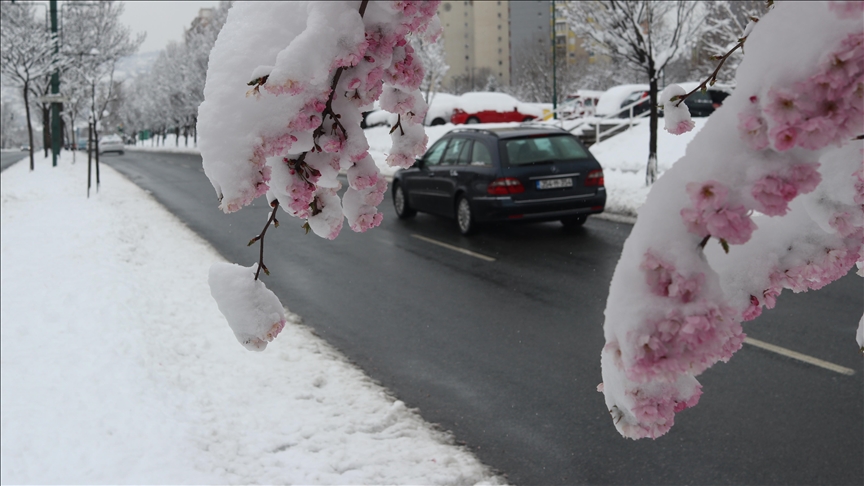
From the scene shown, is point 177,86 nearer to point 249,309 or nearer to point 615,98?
point 615,98

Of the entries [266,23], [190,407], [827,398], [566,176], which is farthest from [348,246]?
[266,23]

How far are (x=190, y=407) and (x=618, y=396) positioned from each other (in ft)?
14.4

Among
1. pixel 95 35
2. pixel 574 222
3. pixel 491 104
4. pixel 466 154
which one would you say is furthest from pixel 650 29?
pixel 95 35

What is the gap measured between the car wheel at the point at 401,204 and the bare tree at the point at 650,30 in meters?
5.50

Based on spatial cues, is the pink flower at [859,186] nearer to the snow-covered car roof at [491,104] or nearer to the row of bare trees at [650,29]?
the row of bare trees at [650,29]

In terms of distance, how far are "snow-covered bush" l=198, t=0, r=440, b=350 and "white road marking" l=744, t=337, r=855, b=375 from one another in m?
5.36

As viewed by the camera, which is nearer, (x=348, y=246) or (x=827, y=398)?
(x=827, y=398)

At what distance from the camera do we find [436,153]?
12758 millimetres

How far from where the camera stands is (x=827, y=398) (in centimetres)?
502

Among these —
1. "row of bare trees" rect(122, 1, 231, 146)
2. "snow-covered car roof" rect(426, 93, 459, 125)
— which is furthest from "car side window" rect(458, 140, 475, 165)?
"row of bare trees" rect(122, 1, 231, 146)

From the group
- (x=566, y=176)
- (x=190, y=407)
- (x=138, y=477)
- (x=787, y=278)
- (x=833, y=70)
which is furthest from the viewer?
(x=566, y=176)

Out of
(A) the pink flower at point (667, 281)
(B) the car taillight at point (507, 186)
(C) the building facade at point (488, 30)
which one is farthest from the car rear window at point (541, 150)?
(C) the building facade at point (488, 30)

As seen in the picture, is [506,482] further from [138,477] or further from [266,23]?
[266,23]

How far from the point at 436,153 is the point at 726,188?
39.2 feet
